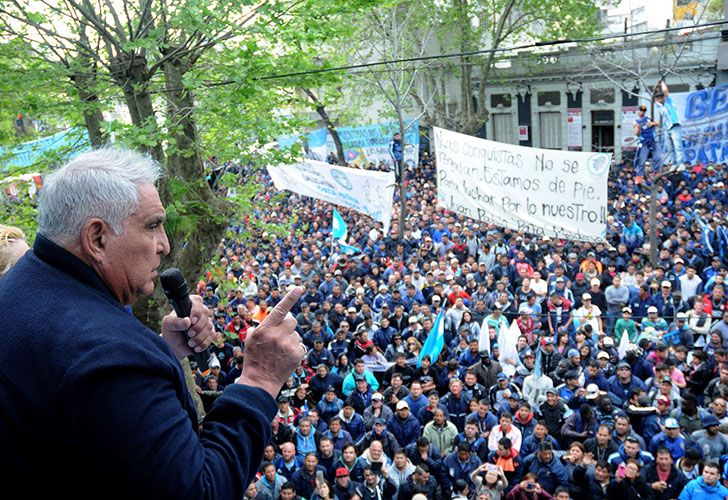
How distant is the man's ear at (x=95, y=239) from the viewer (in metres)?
1.49

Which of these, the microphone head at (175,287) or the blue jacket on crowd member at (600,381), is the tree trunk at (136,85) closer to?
the blue jacket on crowd member at (600,381)

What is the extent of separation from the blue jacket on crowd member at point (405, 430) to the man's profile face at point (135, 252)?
8454 mm

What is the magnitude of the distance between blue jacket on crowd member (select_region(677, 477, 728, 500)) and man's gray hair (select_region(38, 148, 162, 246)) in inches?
288

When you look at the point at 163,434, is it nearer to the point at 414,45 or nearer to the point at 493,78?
the point at 414,45

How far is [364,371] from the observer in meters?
11.2

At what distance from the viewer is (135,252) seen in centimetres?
155

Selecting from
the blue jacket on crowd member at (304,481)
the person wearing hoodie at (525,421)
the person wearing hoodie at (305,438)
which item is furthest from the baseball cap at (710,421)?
the person wearing hoodie at (305,438)

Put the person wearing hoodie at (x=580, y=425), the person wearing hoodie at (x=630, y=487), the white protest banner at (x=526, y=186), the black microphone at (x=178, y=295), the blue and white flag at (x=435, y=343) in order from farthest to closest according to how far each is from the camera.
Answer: the white protest banner at (x=526, y=186) < the blue and white flag at (x=435, y=343) < the person wearing hoodie at (x=580, y=425) < the person wearing hoodie at (x=630, y=487) < the black microphone at (x=178, y=295)

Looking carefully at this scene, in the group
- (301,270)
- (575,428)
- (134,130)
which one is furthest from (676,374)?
(301,270)

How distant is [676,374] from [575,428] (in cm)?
177

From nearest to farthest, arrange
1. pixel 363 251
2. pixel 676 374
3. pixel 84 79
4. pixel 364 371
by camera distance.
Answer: pixel 84 79 < pixel 676 374 < pixel 364 371 < pixel 363 251

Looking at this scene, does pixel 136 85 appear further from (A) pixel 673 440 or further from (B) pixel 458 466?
(A) pixel 673 440

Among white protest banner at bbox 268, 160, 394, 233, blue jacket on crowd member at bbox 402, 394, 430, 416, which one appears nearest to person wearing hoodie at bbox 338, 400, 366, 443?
blue jacket on crowd member at bbox 402, 394, 430, 416

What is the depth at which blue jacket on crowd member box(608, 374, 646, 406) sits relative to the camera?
10023 mm
